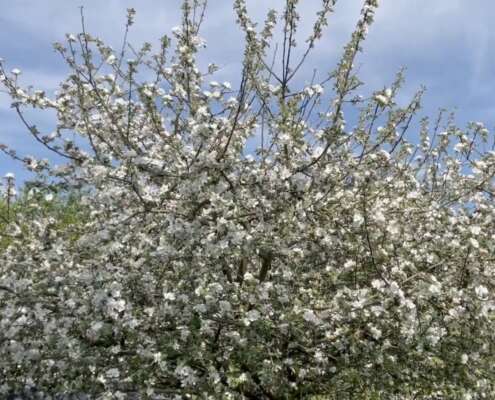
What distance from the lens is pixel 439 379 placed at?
7199 millimetres

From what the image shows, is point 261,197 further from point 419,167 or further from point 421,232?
point 419,167

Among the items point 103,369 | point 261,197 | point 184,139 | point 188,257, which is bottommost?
point 103,369

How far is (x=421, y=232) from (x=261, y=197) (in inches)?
86.0

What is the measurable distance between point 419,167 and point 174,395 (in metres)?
4.79

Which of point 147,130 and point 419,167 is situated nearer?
point 147,130

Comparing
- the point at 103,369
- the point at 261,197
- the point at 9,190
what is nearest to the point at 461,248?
the point at 261,197

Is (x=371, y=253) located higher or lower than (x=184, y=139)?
lower

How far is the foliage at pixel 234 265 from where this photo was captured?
6488mm

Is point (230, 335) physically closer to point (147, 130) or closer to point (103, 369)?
point (103, 369)

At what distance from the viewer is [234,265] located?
8102 millimetres

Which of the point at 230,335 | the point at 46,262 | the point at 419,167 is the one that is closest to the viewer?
the point at 230,335

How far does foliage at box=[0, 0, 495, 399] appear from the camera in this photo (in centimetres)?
649

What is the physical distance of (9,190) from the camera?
7.43 metres

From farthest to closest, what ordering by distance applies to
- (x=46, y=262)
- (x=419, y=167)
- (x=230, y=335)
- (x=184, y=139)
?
(x=419, y=167), (x=184, y=139), (x=46, y=262), (x=230, y=335)
